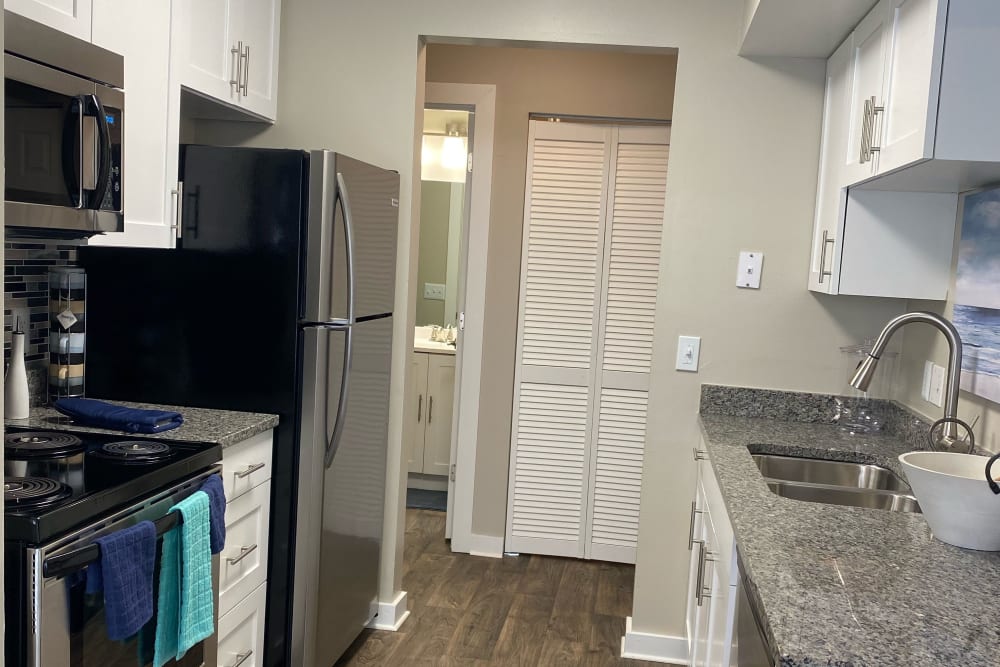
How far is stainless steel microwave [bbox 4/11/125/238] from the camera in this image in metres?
1.76

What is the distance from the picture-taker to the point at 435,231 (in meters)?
5.26

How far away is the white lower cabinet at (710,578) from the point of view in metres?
1.92

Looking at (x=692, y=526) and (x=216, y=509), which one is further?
(x=692, y=526)

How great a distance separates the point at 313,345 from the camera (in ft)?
8.50

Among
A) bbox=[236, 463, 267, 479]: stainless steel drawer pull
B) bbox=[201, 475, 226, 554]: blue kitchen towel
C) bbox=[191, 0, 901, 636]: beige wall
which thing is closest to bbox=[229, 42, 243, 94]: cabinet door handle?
bbox=[191, 0, 901, 636]: beige wall

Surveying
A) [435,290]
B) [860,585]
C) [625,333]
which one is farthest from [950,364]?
[435,290]

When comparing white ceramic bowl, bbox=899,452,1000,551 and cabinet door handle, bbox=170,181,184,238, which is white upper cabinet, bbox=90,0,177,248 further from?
white ceramic bowl, bbox=899,452,1000,551

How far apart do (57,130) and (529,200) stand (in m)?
2.43

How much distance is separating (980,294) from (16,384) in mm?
2418

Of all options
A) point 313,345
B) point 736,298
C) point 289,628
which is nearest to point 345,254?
point 313,345

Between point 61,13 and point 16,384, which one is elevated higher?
point 61,13

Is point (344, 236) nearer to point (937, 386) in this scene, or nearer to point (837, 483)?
point (837, 483)

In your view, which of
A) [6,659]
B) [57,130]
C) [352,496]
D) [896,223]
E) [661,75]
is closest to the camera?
[6,659]

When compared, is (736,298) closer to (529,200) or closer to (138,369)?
(529,200)
